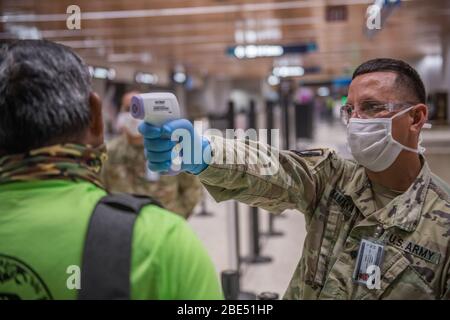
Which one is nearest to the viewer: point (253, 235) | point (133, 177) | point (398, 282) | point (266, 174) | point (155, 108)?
point (155, 108)

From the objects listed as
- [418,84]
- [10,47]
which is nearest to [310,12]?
[418,84]

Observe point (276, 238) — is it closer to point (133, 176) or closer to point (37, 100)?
point (133, 176)

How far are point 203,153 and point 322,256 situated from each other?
49cm

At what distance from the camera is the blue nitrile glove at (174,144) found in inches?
43.9

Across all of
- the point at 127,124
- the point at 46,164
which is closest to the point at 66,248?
the point at 46,164

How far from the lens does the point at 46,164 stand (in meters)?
0.88

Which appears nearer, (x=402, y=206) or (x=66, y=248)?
(x=66, y=248)

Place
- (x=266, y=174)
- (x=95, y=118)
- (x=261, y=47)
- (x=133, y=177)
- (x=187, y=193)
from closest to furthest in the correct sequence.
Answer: (x=95, y=118) → (x=266, y=174) → (x=133, y=177) → (x=187, y=193) → (x=261, y=47)

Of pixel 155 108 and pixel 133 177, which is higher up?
pixel 155 108

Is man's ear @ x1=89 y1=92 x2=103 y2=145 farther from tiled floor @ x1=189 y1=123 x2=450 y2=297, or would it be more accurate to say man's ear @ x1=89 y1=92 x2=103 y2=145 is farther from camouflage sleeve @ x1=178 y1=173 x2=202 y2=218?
camouflage sleeve @ x1=178 y1=173 x2=202 y2=218

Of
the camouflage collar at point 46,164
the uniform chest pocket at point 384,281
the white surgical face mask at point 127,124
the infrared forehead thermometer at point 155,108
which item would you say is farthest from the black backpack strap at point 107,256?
the white surgical face mask at point 127,124

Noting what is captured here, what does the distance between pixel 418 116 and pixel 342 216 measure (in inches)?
14.6

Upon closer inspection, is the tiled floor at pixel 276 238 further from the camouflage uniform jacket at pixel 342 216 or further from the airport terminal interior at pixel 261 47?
the camouflage uniform jacket at pixel 342 216

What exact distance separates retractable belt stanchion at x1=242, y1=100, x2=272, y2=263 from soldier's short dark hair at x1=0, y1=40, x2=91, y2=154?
361 cm
